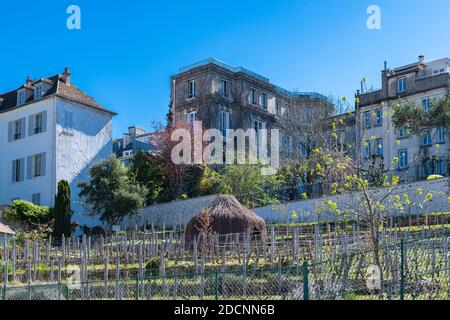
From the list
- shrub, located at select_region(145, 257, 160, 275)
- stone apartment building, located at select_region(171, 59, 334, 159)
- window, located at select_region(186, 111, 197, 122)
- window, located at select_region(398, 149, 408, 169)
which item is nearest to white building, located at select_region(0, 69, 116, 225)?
window, located at select_region(186, 111, 197, 122)

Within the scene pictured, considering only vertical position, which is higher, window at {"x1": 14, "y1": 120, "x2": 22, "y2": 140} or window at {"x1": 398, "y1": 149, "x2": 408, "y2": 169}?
window at {"x1": 14, "y1": 120, "x2": 22, "y2": 140}

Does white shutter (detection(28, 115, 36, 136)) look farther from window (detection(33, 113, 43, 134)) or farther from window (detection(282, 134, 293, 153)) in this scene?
window (detection(282, 134, 293, 153))

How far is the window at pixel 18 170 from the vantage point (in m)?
41.4

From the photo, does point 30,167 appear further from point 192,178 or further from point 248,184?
point 248,184

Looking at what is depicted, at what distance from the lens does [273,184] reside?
1661 inches

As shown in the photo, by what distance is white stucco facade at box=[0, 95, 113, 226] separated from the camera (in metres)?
39.9

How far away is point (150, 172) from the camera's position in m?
41.2

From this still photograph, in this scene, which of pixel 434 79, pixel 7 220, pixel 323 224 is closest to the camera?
pixel 323 224

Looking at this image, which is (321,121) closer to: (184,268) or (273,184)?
(273,184)

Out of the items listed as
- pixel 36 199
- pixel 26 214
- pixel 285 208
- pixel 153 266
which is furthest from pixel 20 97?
pixel 153 266

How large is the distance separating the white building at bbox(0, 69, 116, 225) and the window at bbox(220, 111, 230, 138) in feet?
27.1

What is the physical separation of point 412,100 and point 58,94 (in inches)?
928
